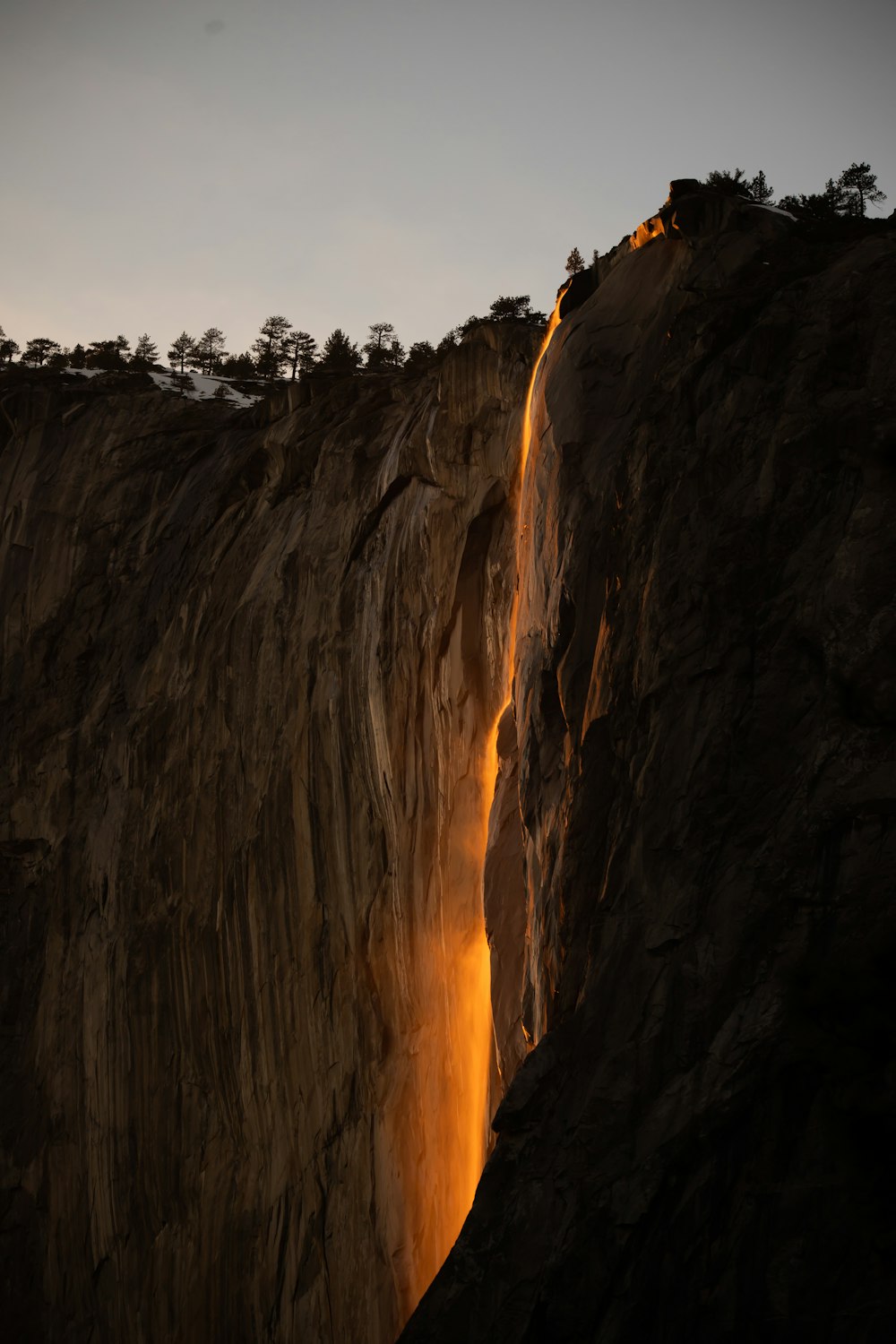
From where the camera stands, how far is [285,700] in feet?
79.7

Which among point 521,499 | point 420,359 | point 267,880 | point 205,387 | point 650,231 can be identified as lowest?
point 267,880

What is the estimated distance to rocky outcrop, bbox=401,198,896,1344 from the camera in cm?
1073

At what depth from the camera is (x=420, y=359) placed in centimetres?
2911

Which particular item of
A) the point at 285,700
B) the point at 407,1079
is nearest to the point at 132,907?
the point at 285,700

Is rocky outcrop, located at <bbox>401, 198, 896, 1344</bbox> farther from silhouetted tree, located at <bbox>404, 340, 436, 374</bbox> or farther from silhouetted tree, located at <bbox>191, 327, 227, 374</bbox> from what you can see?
silhouetted tree, located at <bbox>191, 327, 227, 374</bbox>

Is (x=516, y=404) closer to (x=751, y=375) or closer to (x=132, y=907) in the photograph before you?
(x=751, y=375)

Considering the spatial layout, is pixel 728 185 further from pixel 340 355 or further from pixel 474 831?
pixel 340 355

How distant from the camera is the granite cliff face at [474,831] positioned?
11117mm

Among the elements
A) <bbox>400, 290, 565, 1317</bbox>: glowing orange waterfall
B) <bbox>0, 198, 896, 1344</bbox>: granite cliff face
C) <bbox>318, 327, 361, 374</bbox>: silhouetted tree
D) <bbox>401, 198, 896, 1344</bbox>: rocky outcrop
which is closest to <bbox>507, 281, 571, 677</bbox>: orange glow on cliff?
<bbox>400, 290, 565, 1317</bbox>: glowing orange waterfall

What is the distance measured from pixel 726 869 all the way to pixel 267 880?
13690 millimetres

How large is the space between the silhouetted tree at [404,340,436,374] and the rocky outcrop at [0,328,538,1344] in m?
0.68

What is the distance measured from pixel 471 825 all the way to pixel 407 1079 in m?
4.74

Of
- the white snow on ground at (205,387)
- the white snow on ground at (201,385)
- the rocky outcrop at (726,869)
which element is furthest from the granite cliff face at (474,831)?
the white snow on ground at (205,387)

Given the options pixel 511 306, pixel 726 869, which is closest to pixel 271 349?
pixel 511 306
